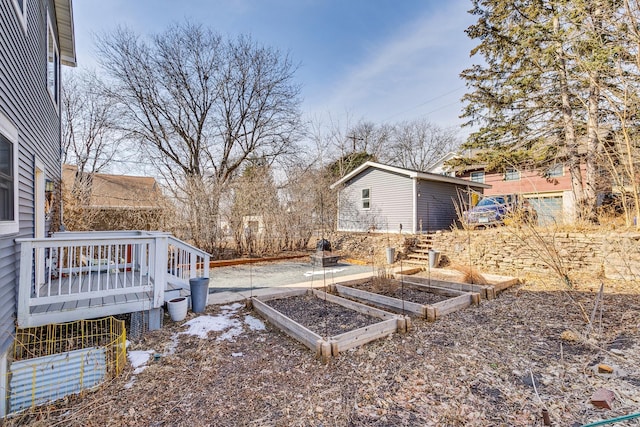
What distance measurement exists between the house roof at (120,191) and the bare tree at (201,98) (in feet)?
6.86

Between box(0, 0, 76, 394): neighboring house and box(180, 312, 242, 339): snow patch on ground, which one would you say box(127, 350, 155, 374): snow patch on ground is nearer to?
box(180, 312, 242, 339): snow patch on ground

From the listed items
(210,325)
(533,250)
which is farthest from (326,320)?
(533,250)

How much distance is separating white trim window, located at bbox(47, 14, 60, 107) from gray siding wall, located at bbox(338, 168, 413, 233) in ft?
36.7

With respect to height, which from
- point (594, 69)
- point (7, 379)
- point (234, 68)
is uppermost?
point (234, 68)

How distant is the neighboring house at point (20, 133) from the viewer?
9.89ft

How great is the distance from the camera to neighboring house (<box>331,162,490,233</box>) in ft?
40.4

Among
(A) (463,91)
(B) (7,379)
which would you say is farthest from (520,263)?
(B) (7,379)

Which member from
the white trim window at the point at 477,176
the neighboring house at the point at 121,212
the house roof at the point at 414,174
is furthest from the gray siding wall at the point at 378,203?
the white trim window at the point at 477,176

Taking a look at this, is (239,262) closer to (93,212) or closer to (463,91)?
(93,212)

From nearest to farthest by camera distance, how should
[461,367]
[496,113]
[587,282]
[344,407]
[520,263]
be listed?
[344,407], [461,367], [587,282], [520,263], [496,113]

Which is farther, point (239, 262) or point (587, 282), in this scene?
point (239, 262)

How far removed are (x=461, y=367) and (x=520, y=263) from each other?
6499mm

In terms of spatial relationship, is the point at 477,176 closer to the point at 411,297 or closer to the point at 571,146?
the point at 571,146

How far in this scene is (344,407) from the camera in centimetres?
255
